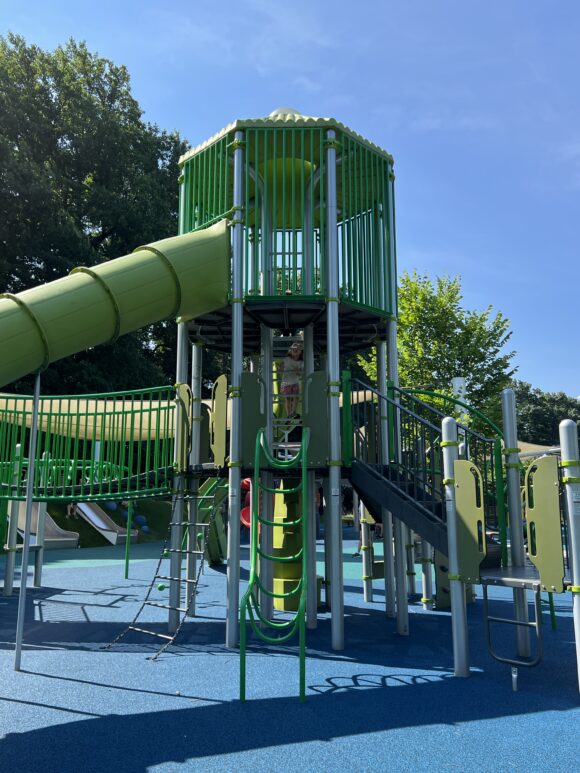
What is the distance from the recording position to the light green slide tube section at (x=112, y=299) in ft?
20.5

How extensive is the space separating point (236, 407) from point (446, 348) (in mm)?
14767

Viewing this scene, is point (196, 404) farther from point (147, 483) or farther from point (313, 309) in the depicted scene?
point (313, 309)

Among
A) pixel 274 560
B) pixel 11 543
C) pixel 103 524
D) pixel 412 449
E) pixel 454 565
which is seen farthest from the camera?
pixel 103 524

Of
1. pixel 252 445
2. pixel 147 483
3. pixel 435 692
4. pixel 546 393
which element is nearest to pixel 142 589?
pixel 147 483

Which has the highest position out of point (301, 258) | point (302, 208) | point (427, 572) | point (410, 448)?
point (302, 208)

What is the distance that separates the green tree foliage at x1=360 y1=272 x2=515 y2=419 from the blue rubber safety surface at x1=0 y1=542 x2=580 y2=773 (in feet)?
41.4

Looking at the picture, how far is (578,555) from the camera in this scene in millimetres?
5672

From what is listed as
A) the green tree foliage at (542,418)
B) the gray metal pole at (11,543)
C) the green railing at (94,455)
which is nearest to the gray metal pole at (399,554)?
the green railing at (94,455)

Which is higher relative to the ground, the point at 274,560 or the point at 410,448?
the point at 410,448

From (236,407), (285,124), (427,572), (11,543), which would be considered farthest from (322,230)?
(11,543)

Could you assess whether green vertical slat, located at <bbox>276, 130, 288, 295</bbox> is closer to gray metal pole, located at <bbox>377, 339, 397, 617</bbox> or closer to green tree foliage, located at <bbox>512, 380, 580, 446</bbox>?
gray metal pole, located at <bbox>377, 339, 397, 617</bbox>

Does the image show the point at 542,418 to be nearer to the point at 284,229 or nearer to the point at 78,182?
the point at 78,182

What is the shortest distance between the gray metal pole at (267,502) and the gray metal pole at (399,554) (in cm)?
172

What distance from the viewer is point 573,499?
18.8 ft
